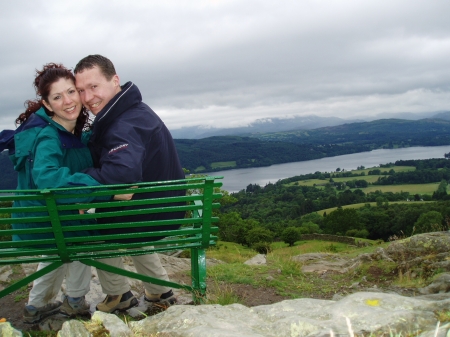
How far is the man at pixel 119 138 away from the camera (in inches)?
133

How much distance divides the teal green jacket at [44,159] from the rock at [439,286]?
3.84 meters

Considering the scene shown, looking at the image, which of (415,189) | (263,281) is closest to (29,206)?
(263,281)

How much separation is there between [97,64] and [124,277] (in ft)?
7.34

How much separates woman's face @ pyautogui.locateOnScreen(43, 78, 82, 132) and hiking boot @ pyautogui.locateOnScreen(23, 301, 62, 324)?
72.0 inches

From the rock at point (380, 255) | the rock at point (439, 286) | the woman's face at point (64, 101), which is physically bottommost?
the rock at point (380, 255)

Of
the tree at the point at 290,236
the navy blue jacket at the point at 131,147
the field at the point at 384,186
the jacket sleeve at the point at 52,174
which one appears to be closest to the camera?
the jacket sleeve at the point at 52,174

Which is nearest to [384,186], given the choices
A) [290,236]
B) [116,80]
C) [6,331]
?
[290,236]

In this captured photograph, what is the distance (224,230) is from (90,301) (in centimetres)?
4362

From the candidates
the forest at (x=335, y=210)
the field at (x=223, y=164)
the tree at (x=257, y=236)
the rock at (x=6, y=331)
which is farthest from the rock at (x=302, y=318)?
the field at (x=223, y=164)

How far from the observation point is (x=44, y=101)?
383cm

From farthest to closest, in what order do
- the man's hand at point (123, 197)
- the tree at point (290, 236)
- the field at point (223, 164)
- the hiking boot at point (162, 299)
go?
1. the field at point (223, 164)
2. the tree at point (290, 236)
3. the hiking boot at point (162, 299)
4. the man's hand at point (123, 197)

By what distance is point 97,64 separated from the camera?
12.6ft

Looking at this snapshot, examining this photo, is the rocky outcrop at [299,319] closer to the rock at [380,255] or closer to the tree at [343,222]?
the rock at [380,255]

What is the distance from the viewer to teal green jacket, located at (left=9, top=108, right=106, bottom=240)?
3.28m
